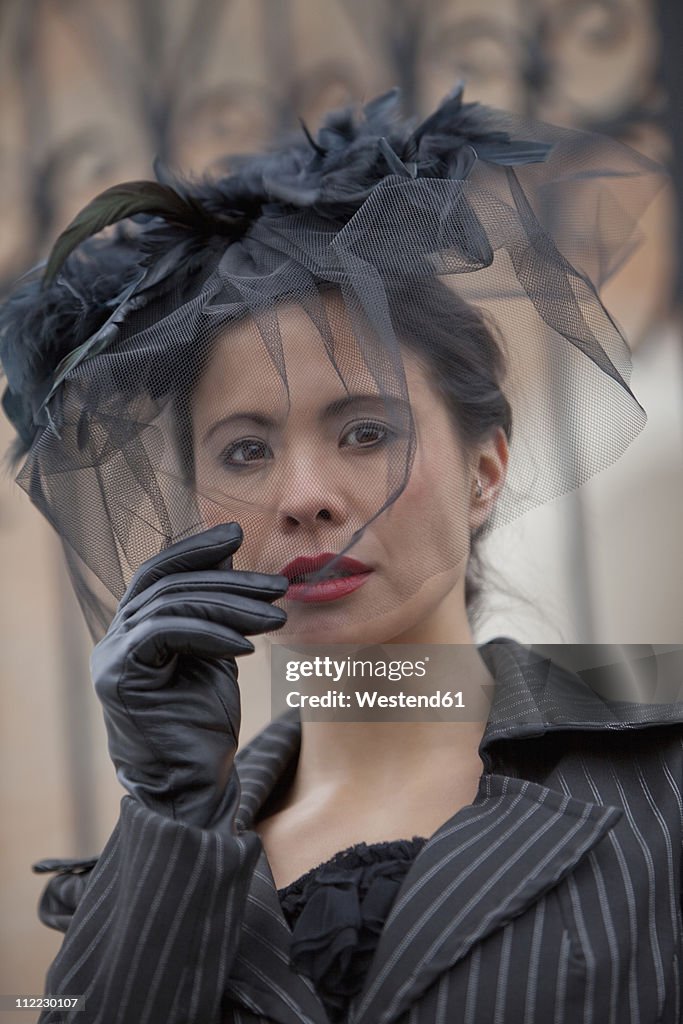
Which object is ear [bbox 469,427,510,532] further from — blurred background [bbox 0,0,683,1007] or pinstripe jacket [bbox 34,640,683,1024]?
blurred background [bbox 0,0,683,1007]

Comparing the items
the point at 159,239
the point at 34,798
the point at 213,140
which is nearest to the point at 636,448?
the point at 159,239

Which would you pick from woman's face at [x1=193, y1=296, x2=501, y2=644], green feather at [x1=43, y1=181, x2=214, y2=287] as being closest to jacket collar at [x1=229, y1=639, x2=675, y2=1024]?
woman's face at [x1=193, y1=296, x2=501, y2=644]

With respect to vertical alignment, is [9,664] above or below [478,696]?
above

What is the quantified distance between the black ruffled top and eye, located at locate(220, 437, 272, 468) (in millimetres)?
275

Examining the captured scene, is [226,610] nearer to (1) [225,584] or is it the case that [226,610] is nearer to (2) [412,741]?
(1) [225,584]

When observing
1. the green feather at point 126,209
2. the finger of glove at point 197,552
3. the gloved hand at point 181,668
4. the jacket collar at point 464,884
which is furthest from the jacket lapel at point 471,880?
the green feather at point 126,209

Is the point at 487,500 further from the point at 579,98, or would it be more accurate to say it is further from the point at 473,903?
the point at 579,98

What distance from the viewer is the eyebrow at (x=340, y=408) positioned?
23.1 inches

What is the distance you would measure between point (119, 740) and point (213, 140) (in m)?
0.95

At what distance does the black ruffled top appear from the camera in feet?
1.98

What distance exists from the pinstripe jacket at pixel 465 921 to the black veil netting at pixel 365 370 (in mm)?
160

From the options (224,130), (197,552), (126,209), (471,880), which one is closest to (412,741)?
(471,880)

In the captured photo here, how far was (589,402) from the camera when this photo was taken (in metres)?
0.64

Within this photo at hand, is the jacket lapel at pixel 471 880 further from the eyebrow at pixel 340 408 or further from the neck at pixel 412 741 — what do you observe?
the eyebrow at pixel 340 408
